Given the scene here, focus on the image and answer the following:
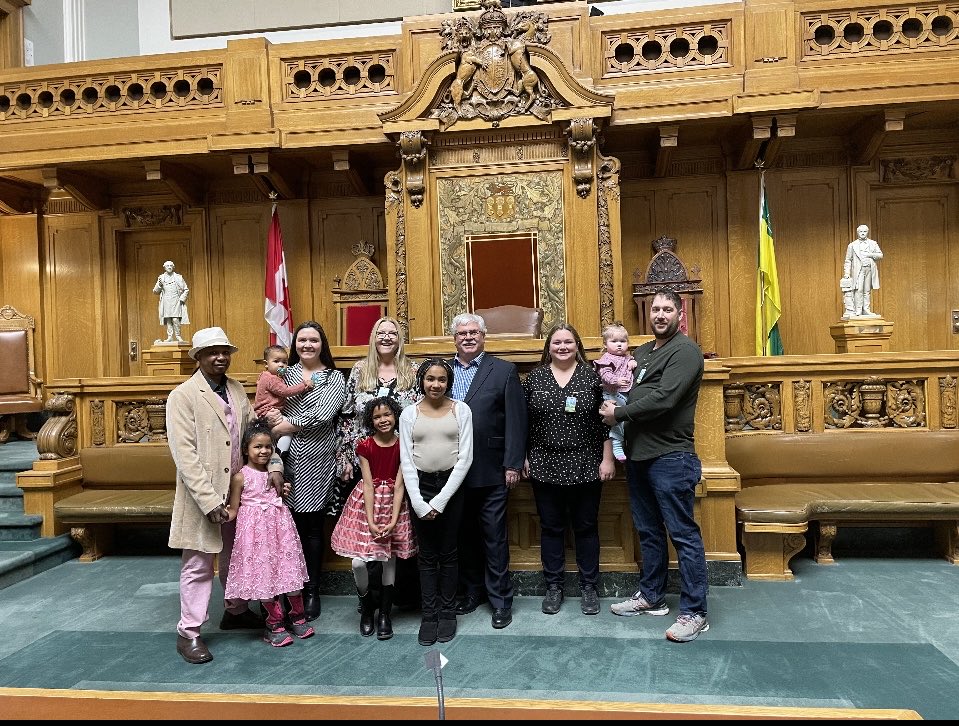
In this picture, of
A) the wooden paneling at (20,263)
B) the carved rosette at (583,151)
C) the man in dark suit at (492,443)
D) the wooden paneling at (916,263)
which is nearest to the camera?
the man in dark suit at (492,443)

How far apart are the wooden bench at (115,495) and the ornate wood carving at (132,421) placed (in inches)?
3.9

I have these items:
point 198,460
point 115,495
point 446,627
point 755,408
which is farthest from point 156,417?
point 755,408

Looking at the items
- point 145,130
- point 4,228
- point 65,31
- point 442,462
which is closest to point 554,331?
point 442,462

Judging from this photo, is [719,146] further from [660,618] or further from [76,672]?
[76,672]

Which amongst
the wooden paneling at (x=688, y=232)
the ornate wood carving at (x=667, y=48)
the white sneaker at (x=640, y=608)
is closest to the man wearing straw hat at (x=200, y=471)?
the white sneaker at (x=640, y=608)

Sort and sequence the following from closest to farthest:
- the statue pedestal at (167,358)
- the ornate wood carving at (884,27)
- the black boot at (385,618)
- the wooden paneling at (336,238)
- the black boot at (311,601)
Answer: the black boot at (385,618)
the black boot at (311,601)
the ornate wood carving at (884,27)
the statue pedestal at (167,358)
the wooden paneling at (336,238)

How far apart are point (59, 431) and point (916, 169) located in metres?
9.04

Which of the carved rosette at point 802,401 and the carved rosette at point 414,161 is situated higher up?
the carved rosette at point 414,161

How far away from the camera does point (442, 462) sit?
3574 mm

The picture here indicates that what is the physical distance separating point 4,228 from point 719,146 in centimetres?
917

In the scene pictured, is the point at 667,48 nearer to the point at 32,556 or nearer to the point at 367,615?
the point at 367,615

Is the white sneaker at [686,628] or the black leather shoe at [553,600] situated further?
the black leather shoe at [553,600]

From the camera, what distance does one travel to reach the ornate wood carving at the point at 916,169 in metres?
7.46

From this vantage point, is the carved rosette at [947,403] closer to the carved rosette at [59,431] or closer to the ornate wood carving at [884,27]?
the ornate wood carving at [884,27]
